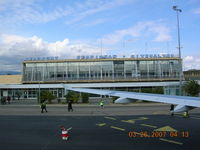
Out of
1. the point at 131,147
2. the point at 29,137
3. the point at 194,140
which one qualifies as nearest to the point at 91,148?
the point at 131,147

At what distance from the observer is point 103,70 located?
61094mm

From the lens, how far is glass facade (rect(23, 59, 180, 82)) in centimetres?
6062

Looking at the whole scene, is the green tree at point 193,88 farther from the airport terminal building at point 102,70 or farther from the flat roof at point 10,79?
the flat roof at point 10,79

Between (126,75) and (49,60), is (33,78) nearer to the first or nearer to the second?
(49,60)

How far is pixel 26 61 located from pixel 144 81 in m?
32.6
